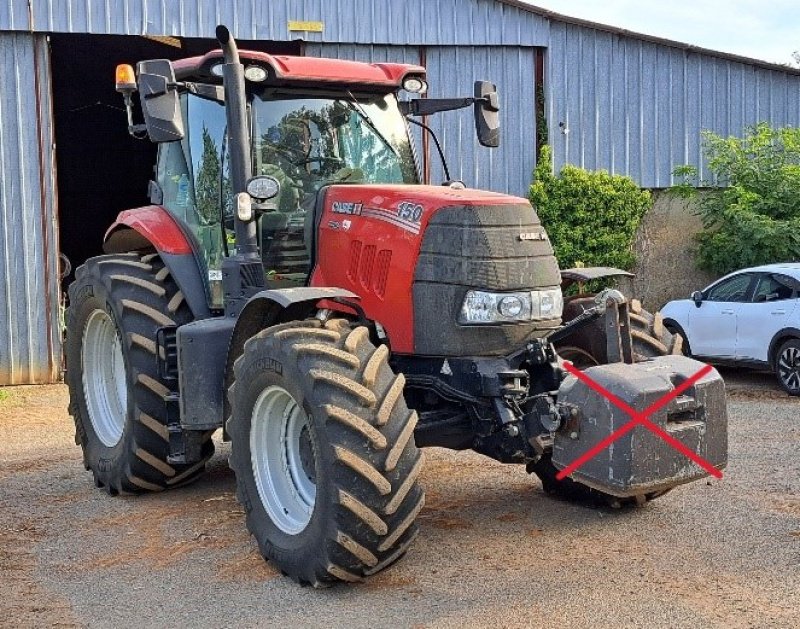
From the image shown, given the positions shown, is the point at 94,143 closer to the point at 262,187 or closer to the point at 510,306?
the point at 262,187

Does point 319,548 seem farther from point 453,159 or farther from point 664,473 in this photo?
point 453,159

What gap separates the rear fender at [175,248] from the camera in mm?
6445

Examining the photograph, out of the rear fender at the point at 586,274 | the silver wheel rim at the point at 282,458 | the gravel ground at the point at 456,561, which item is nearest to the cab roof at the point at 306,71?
the rear fender at the point at 586,274

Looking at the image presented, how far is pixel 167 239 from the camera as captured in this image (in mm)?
6633

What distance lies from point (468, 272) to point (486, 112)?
195cm

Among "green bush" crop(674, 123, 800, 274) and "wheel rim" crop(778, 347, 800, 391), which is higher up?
"green bush" crop(674, 123, 800, 274)

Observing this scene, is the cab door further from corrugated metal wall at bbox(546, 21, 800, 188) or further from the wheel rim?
corrugated metal wall at bbox(546, 21, 800, 188)

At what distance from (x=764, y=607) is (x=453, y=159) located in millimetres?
10527

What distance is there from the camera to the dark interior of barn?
55.6 ft

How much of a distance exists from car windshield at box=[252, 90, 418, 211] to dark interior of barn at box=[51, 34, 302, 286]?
10.4 m

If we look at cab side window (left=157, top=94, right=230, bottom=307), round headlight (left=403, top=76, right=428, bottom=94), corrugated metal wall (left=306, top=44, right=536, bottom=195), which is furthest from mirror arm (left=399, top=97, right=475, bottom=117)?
corrugated metal wall (left=306, top=44, right=536, bottom=195)

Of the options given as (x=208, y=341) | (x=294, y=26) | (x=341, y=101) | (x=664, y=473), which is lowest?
(x=664, y=473)

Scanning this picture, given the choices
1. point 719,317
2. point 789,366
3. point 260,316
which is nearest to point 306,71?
Answer: point 260,316

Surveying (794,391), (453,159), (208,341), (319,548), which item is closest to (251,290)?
(208,341)
